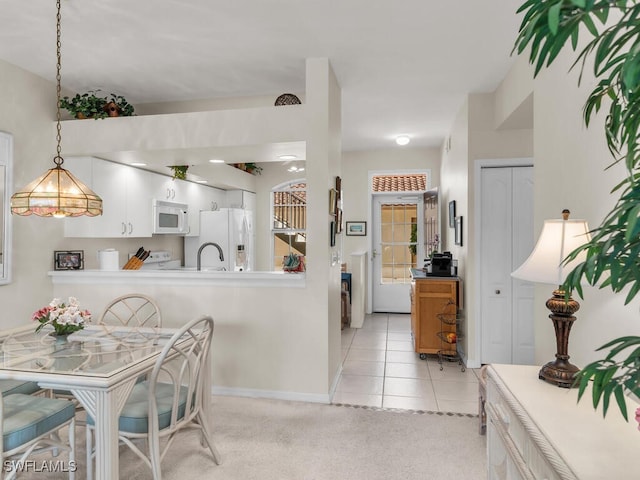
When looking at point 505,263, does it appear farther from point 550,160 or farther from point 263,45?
point 263,45

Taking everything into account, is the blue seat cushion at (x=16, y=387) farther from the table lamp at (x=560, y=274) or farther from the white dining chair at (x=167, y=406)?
the table lamp at (x=560, y=274)

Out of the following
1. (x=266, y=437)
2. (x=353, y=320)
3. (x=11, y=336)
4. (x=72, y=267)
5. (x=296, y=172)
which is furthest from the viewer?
(x=296, y=172)

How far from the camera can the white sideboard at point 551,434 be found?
101 centimetres

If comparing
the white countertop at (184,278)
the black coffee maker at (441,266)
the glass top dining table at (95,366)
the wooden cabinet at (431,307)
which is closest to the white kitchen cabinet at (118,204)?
the white countertop at (184,278)

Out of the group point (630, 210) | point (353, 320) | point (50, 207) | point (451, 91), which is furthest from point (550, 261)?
point (353, 320)

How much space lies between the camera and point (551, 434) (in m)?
1.15

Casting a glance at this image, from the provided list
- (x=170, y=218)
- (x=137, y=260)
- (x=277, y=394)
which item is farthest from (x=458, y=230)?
(x=137, y=260)

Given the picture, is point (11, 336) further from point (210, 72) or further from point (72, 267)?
point (210, 72)

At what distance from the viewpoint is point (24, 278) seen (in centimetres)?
335

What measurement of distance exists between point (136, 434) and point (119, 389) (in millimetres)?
304

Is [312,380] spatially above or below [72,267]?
below

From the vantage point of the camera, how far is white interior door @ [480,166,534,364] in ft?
13.1

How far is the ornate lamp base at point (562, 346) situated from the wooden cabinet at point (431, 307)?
2.78 m

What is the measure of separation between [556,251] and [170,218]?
13.8ft
